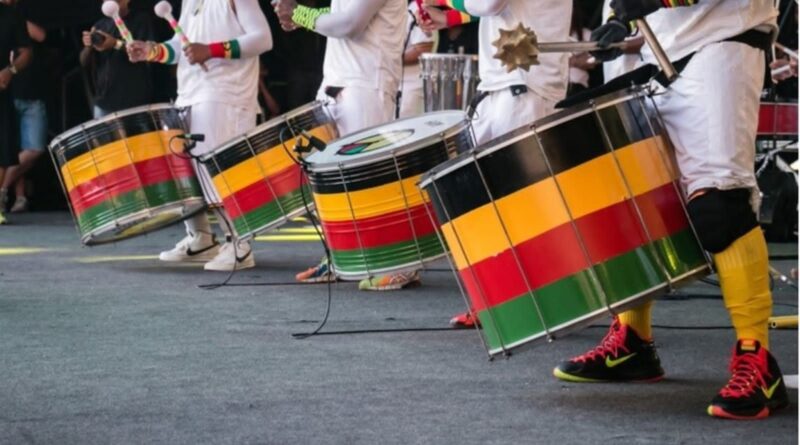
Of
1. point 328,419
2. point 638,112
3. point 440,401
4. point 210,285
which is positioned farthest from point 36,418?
point 210,285

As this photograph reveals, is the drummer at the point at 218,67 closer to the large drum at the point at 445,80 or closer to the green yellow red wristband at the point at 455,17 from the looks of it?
the large drum at the point at 445,80

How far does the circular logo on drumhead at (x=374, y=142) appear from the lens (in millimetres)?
5535

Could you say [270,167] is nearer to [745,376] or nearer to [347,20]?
[347,20]

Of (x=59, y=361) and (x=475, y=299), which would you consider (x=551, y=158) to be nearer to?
(x=475, y=299)

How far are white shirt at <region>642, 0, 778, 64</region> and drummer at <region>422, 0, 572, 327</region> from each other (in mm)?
959

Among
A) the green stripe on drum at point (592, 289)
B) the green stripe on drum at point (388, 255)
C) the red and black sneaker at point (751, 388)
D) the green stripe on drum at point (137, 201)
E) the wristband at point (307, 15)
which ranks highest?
the wristband at point (307, 15)

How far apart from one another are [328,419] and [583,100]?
3.47 feet

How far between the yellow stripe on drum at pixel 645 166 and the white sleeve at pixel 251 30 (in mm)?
4010

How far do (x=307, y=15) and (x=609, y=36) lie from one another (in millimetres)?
3113

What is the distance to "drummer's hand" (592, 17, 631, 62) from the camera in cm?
399

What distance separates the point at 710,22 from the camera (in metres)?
4.16

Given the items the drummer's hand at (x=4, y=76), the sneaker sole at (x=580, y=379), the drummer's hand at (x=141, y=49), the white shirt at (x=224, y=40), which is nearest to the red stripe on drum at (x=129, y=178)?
the white shirt at (x=224, y=40)

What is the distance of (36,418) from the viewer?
412 centimetres

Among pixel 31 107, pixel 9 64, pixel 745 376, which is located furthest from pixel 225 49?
pixel 31 107
